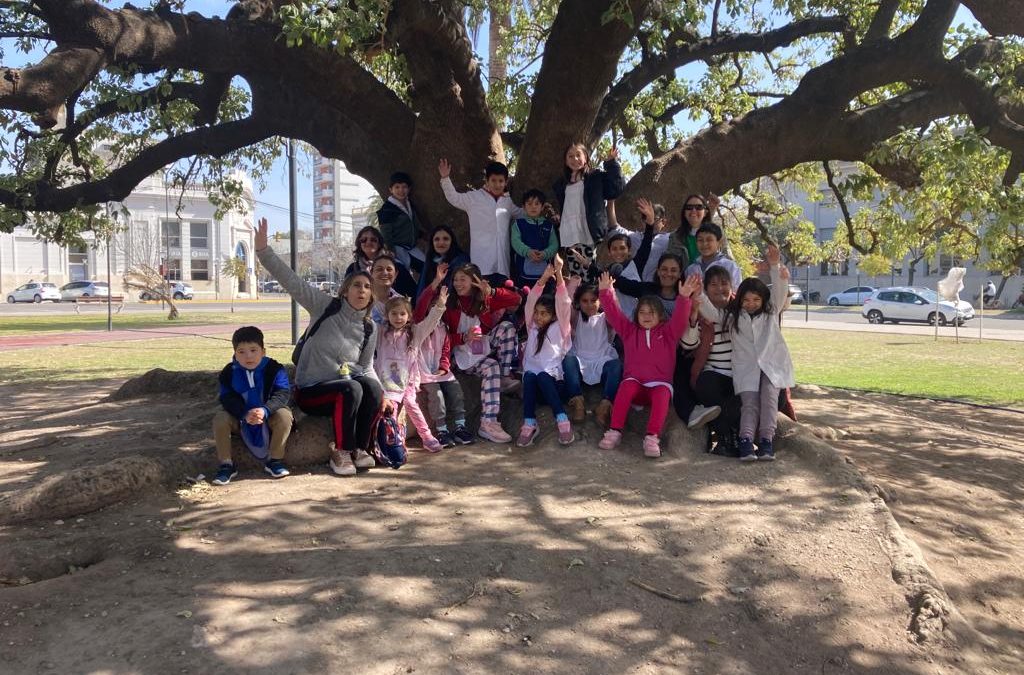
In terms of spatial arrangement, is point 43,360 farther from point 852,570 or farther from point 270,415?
point 852,570

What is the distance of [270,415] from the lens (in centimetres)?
498

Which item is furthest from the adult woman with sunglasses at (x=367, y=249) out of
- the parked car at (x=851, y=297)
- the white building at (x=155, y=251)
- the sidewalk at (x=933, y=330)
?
the parked car at (x=851, y=297)

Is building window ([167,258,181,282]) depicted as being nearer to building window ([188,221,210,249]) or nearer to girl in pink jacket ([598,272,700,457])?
building window ([188,221,210,249])

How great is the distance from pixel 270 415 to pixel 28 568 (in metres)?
1.72

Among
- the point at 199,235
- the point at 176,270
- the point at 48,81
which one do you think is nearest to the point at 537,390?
the point at 48,81

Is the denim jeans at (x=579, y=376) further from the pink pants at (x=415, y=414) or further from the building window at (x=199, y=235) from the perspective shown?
the building window at (x=199, y=235)

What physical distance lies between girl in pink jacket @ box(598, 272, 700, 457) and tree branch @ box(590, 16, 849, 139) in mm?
3631

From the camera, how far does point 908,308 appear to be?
29031mm

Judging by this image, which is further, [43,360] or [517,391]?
[43,360]

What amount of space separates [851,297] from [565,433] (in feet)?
154

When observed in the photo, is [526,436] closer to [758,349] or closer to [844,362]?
[758,349]

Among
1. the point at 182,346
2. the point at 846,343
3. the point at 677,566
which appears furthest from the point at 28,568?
the point at 846,343

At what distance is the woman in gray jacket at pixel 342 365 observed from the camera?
17.0 feet

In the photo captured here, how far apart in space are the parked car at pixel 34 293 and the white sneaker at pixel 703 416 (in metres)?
48.8
